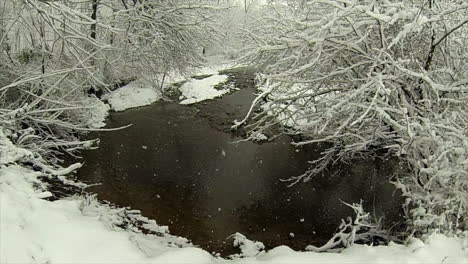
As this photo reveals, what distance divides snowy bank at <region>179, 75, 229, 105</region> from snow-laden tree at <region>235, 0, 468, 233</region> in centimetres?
968

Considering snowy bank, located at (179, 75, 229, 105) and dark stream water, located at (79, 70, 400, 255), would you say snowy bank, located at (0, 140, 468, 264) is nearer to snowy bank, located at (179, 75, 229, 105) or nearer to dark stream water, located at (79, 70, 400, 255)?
dark stream water, located at (79, 70, 400, 255)

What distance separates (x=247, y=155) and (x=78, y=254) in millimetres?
8556

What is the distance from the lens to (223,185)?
33.5 feet

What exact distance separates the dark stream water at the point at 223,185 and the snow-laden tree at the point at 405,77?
2.55 meters

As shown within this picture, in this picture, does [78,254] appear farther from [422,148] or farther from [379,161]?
[379,161]

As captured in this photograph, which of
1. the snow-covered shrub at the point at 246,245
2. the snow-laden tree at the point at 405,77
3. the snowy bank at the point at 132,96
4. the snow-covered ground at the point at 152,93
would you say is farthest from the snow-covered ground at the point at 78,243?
the snow-covered ground at the point at 152,93

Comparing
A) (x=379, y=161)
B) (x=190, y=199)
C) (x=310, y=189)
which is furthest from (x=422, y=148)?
(x=379, y=161)

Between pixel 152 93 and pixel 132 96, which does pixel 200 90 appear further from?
pixel 132 96

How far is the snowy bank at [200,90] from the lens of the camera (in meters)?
17.1

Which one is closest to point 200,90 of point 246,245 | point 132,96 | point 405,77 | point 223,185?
point 132,96

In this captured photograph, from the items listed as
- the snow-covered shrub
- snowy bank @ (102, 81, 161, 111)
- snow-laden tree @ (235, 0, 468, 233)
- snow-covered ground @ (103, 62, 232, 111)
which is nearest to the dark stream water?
the snow-covered shrub

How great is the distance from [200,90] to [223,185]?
844 cm

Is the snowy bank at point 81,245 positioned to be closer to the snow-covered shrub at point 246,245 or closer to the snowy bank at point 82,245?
the snowy bank at point 82,245

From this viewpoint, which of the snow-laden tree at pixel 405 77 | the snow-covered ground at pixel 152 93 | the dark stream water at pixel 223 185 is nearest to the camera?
the snow-laden tree at pixel 405 77
